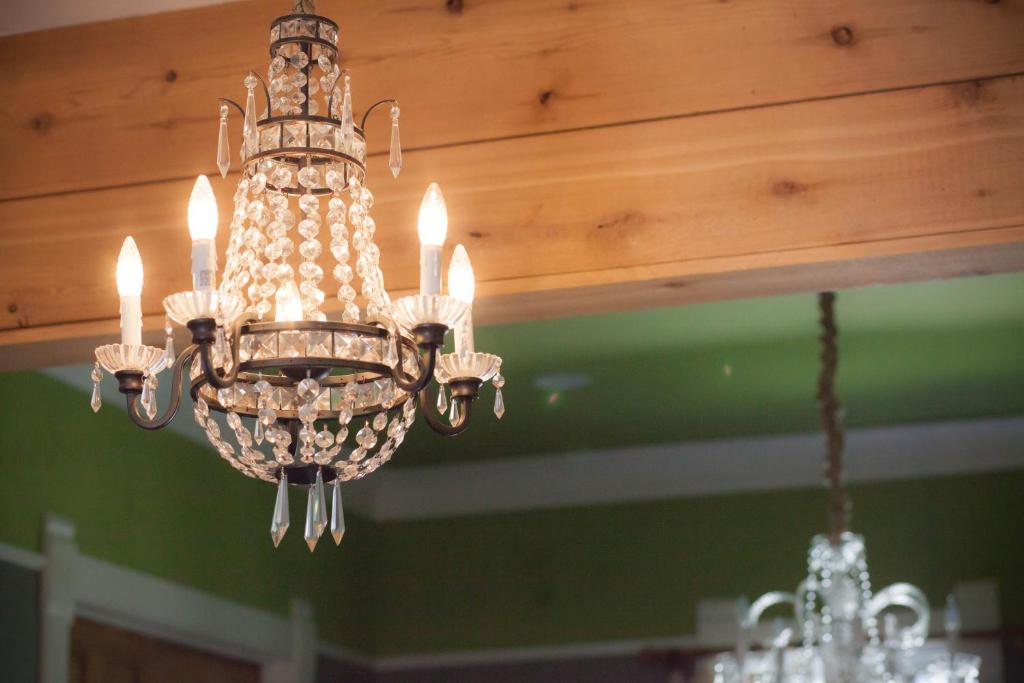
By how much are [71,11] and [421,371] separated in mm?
1205

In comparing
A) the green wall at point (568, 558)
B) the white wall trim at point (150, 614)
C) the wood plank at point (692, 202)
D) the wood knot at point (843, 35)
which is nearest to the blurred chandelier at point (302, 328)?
the wood plank at point (692, 202)

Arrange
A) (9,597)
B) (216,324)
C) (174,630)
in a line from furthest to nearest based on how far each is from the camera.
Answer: (174,630)
(9,597)
(216,324)

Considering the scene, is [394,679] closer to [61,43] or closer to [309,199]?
[61,43]

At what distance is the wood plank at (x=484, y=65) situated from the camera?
1.97 metres

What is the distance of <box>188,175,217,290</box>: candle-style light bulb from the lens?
4.22 feet

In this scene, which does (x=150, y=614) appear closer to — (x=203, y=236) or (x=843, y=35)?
(x=843, y=35)

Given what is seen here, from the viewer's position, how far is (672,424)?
5090mm

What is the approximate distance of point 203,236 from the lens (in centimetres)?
133

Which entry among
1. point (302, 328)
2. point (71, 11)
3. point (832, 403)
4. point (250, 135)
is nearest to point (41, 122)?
point (71, 11)

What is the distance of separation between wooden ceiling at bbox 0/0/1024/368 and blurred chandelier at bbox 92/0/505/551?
1.49 ft

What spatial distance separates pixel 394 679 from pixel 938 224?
4.07 metres

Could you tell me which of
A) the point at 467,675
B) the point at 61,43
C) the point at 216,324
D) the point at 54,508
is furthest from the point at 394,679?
the point at 216,324

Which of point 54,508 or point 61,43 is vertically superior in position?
point 61,43

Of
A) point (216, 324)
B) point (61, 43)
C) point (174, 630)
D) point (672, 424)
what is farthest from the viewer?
Result: point (672, 424)
